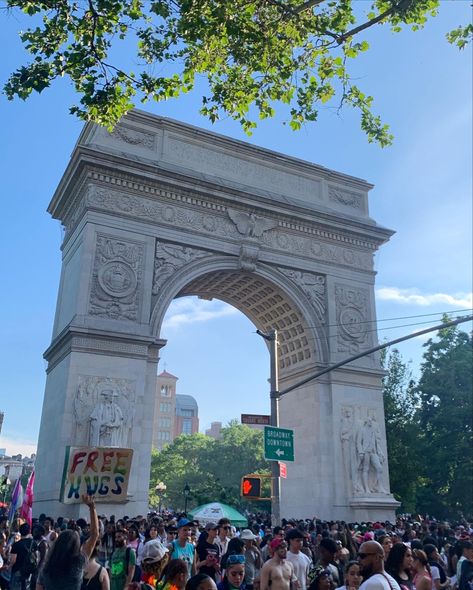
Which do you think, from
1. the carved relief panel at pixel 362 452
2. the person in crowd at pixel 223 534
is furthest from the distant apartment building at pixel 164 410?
the person in crowd at pixel 223 534

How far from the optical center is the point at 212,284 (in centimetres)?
2675

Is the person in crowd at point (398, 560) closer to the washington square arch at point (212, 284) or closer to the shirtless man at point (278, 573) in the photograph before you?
the shirtless man at point (278, 573)

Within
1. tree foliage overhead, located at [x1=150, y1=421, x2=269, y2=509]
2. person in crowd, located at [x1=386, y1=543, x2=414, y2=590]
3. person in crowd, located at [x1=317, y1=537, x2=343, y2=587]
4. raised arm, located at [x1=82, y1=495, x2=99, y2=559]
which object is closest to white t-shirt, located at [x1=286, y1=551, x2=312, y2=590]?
person in crowd, located at [x1=317, y1=537, x2=343, y2=587]

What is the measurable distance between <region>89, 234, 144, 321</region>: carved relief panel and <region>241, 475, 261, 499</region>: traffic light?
422 inches

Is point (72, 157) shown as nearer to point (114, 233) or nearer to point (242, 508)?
point (114, 233)

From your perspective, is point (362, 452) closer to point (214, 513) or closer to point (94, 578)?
point (214, 513)

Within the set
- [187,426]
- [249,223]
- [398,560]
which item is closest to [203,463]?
[249,223]

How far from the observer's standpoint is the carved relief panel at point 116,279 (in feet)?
70.4

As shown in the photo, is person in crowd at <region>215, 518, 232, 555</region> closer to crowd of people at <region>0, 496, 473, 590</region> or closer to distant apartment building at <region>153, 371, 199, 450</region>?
crowd of people at <region>0, 496, 473, 590</region>

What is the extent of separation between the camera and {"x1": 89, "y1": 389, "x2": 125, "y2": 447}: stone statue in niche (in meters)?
19.1

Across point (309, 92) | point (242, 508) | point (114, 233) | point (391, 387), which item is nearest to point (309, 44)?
point (309, 92)

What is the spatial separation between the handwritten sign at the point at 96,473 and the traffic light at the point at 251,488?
2.59 m

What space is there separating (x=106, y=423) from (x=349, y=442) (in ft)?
35.4

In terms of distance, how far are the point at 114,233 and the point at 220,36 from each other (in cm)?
1198
